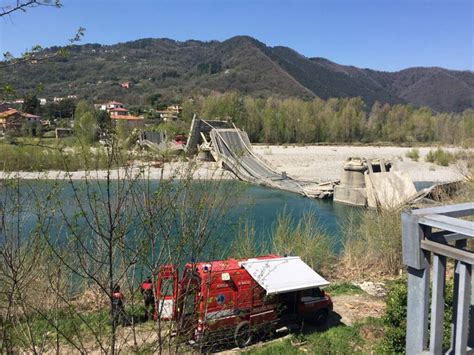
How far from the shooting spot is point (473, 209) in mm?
2922

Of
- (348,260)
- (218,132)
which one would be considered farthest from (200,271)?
(218,132)

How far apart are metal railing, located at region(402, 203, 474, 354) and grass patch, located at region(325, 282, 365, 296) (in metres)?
8.36

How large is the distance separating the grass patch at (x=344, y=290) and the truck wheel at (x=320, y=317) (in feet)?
6.76

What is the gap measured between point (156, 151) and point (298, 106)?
6998 cm

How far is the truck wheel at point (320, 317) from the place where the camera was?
8852mm

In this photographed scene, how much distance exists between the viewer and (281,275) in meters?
8.29

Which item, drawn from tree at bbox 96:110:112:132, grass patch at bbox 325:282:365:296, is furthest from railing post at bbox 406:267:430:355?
grass patch at bbox 325:282:365:296

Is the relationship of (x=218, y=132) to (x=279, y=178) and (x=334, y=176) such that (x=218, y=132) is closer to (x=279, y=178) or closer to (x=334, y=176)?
(x=279, y=178)

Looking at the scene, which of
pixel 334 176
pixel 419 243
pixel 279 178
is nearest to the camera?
pixel 419 243

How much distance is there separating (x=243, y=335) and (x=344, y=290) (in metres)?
4.13

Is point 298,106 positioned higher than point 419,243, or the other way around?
point 298,106

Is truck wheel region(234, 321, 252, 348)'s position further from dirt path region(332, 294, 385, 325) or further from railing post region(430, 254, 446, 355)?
railing post region(430, 254, 446, 355)

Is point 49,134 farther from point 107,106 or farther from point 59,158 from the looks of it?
point 107,106

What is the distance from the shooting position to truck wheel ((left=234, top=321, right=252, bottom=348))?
7.79 metres
